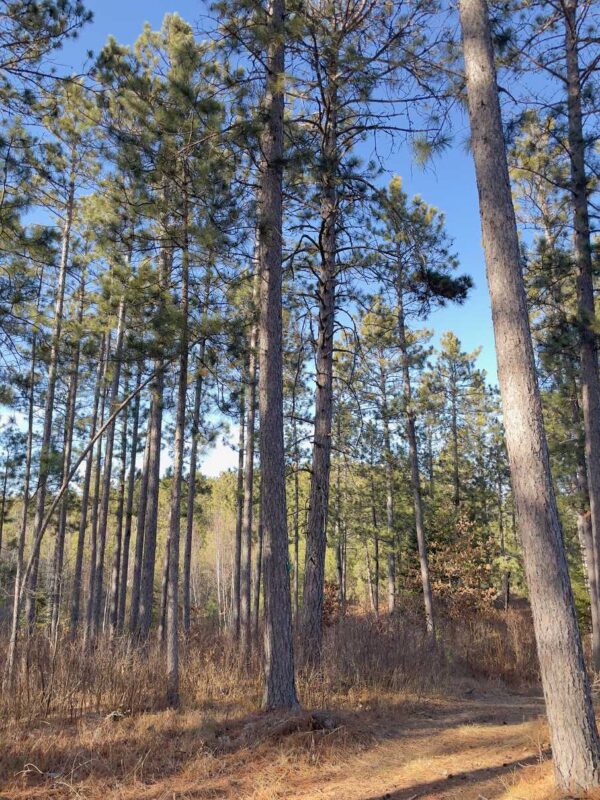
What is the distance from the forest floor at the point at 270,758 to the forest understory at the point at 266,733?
2cm

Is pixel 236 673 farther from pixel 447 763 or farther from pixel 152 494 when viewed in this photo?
pixel 447 763

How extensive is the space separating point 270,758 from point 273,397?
137 inches

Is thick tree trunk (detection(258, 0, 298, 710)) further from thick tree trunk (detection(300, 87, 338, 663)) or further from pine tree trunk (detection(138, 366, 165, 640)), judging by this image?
pine tree trunk (detection(138, 366, 165, 640))

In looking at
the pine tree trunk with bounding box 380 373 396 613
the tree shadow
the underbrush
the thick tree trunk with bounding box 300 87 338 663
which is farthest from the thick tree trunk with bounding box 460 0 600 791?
the pine tree trunk with bounding box 380 373 396 613

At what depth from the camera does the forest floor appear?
161 inches

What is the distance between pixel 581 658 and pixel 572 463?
11.0 metres

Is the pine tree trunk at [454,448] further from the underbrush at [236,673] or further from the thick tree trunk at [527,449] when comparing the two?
the thick tree trunk at [527,449]

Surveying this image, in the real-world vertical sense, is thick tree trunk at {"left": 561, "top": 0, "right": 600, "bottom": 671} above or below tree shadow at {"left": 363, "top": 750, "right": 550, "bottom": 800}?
above

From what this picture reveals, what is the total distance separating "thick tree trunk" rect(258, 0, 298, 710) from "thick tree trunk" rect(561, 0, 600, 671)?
5.36 m

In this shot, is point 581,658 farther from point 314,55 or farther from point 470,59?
point 314,55

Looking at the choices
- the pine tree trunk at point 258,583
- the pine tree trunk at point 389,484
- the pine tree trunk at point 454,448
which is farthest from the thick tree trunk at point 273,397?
the pine tree trunk at point 454,448

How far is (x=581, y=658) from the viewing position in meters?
3.87

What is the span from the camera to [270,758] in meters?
4.73

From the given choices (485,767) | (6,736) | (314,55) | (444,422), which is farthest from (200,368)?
(444,422)
